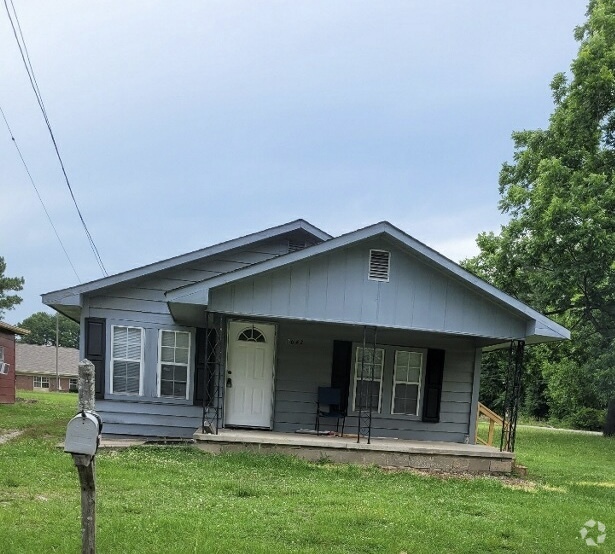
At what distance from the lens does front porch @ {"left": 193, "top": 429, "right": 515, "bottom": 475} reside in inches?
372

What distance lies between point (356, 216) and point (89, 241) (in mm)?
15185

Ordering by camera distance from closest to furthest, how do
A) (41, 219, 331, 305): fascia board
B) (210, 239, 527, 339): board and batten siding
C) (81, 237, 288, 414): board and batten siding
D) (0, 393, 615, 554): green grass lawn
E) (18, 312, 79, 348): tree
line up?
(0, 393, 615, 554): green grass lawn
(210, 239, 527, 339): board and batten siding
(41, 219, 331, 305): fascia board
(81, 237, 288, 414): board and batten siding
(18, 312, 79, 348): tree

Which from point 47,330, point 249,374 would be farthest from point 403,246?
point 47,330

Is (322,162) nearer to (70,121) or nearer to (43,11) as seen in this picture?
(70,121)

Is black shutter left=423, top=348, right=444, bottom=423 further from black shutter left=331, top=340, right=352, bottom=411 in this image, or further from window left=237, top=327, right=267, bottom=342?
window left=237, top=327, right=267, bottom=342

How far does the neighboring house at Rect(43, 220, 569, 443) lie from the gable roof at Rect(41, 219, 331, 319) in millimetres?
25

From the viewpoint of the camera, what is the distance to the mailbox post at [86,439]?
3.38 meters

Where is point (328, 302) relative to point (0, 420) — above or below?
above

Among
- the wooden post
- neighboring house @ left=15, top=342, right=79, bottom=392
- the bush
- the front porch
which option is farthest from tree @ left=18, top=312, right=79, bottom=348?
the wooden post

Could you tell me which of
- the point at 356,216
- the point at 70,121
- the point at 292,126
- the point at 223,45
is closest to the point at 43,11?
the point at 70,121

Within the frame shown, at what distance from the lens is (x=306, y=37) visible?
15.3 metres

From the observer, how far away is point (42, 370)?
5291 cm

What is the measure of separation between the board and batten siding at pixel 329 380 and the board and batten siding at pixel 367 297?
1703 millimetres

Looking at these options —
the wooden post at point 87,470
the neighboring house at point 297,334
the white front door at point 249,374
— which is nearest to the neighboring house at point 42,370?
the neighboring house at point 297,334
